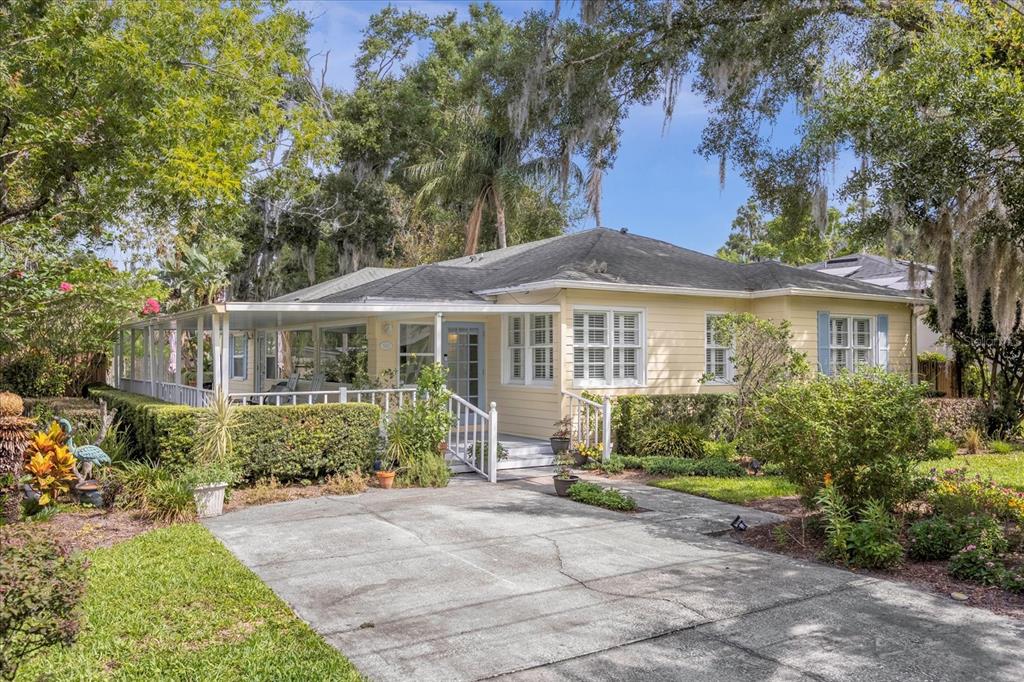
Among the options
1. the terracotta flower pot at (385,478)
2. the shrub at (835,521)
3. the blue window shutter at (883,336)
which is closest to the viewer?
the shrub at (835,521)

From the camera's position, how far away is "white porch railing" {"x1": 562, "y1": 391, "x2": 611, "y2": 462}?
449 inches

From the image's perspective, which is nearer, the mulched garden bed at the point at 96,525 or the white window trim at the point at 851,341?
the mulched garden bed at the point at 96,525

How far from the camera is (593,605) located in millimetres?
4957

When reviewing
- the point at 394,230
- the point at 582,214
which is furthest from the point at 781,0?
the point at 582,214

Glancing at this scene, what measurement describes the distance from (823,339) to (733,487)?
593cm

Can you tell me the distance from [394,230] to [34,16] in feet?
52.5

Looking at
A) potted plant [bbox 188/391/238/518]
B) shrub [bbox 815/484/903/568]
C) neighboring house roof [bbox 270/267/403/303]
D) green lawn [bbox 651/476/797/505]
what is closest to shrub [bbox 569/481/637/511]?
green lawn [bbox 651/476/797/505]

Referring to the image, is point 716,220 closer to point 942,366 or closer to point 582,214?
point 582,214

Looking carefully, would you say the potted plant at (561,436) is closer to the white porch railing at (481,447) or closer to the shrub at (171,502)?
the white porch railing at (481,447)

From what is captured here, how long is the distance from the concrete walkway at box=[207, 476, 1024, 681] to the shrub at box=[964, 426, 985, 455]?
7341 millimetres

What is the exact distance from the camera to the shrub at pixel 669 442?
1159 centimetres

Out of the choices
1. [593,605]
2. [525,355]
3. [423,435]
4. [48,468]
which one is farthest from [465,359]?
[593,605]

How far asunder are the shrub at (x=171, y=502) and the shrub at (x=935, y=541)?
276 inches

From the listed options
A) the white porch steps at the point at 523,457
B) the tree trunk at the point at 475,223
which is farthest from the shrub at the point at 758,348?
the tree trunk at the point at 475,223
